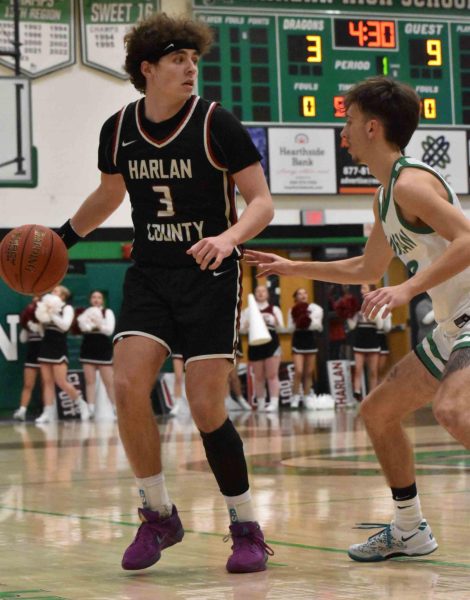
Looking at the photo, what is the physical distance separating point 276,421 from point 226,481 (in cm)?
1068

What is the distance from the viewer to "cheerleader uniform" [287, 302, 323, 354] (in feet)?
60.1

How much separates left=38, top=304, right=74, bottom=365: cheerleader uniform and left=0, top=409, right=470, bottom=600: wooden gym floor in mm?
5346

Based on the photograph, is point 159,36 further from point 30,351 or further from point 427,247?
point 30,351

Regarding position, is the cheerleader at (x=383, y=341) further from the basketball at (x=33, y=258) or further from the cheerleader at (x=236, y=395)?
the basketball at (x=33, y=258)

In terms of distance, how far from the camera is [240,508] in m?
4.54

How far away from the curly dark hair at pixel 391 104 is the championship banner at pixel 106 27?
14.7 meters

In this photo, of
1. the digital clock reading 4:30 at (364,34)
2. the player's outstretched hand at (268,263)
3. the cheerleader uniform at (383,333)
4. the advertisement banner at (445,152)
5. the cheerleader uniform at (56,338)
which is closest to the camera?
the player's outstretched hand at (268,263)

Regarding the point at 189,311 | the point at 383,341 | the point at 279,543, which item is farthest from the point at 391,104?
the point at 383,341

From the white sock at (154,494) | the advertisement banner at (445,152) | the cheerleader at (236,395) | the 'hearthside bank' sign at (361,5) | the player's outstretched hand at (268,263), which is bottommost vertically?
the cheerleader at (236,395)

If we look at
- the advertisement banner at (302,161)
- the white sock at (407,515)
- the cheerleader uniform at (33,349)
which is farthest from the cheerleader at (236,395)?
the white sock at (407,515)

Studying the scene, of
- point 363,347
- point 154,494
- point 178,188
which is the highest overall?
point 178,188

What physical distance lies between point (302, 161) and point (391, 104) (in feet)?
49.6

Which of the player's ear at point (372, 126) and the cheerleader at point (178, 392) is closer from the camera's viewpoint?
the player's ear at point (372, 126)

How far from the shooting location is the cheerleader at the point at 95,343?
56.3ft
